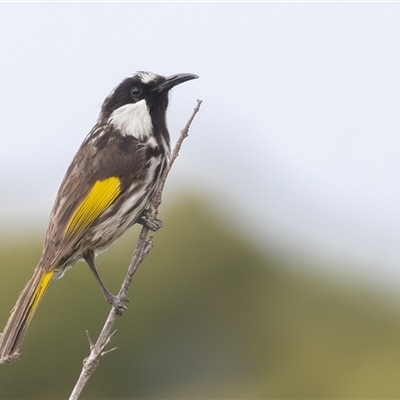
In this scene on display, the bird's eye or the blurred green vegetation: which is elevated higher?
the bird's eye

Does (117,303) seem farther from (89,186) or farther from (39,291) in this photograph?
(89,186)

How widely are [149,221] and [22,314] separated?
132 cm

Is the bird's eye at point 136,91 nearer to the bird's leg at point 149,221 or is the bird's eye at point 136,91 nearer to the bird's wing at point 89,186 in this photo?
the bird's wing at point 89,186

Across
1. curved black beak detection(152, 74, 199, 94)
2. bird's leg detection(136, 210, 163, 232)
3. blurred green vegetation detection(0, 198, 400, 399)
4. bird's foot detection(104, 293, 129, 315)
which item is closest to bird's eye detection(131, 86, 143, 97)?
curved black beak detection(152, 74, 199, 94)

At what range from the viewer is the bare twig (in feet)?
22.1

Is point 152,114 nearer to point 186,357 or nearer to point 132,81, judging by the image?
point 132,81

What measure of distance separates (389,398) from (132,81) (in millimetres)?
12726

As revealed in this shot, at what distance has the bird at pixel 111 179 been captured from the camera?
27.0 ft

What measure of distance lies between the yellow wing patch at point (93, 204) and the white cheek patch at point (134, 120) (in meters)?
0.51

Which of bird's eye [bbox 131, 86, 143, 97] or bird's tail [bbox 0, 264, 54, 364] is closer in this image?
bird's tail [bbox 0, 264, 54, 364]

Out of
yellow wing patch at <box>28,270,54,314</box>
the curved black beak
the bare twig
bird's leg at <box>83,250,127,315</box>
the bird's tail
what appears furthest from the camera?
the curved black beak

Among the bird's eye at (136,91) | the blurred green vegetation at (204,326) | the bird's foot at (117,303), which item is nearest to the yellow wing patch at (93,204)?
the bird's foot at (117,303)

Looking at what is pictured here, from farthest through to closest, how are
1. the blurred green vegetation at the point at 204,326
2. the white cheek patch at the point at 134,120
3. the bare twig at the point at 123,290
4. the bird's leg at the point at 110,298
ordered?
the blurred green vegetation at the point at 204,326 → the white cheek patch at the point at 134,120 → the bird's leg at the point at 110,298 → the bare twig at the point at 123,290

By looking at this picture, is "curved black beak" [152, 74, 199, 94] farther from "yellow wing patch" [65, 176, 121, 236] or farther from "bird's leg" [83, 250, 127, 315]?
"bird's leg" [83, 250, 127, 315]
